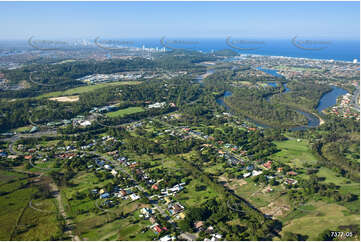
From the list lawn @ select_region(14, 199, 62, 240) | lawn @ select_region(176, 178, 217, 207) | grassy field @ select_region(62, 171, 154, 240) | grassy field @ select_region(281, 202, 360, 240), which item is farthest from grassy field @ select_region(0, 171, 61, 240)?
grassy field @ select_region(281, 202, 360, 240)

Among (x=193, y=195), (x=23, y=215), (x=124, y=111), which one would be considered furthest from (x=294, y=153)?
(x=124, y=111)

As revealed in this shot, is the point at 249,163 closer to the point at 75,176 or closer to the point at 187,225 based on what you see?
the point at 187,225

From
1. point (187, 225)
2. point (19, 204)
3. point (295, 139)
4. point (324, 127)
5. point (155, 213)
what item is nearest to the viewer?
point (187, 225)

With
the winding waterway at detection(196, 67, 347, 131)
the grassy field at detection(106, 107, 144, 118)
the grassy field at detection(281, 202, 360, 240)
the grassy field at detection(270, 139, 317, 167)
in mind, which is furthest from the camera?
the grassy field at detection(106, 107, 144, 118)

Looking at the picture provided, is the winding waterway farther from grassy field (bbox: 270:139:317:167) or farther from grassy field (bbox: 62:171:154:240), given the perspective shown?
grassy field (bbox: 62:171:154:240)

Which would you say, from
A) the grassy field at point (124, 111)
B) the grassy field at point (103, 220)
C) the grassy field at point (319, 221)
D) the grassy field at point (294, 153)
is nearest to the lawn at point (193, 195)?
the grassy field at point (103, 220)

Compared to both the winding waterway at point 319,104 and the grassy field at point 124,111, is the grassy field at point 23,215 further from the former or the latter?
the winding waterway at point 319,104

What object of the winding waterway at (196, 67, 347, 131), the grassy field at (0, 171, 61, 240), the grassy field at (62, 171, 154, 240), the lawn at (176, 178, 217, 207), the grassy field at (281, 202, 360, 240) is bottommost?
the grassy field at (0, 171, 61, 240)

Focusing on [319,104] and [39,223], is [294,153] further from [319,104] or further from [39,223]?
[39,223]

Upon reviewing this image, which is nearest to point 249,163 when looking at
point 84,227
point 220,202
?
point 220,202
